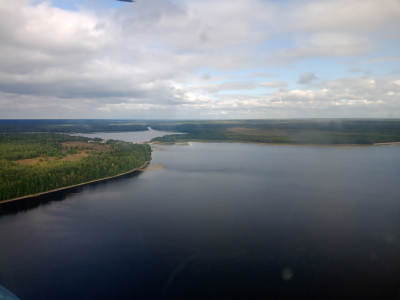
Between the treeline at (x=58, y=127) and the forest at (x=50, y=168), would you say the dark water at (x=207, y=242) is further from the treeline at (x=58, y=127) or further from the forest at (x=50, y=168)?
the treeline at (x=58, y=127)

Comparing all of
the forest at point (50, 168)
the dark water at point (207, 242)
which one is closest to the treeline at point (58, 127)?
the forest at point (50, 168)

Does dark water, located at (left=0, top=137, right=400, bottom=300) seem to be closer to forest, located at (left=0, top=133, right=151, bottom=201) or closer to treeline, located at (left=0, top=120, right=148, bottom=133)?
forest, located at (left=0, top=133, right=151, bottom=201)

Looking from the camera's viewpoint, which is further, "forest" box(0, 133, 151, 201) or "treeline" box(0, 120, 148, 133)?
"treeline" box(0, 120, 148, 133)

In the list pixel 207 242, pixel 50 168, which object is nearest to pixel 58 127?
pixel 50 168

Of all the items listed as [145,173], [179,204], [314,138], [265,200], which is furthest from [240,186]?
[314,138]

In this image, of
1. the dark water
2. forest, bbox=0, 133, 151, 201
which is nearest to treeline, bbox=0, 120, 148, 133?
forest, bbox=0, 133, 151, 201

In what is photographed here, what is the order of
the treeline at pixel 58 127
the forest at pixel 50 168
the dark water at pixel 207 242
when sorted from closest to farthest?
the dark water at pixel 207 242
the forest at pixel 50 168
the treeline at pixel 58 127

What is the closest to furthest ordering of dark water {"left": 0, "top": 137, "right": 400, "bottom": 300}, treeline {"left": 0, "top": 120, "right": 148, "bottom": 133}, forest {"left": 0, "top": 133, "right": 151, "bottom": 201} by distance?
dark water {"left": 0, "top": 137, "right": 400, "bottom": 300}, forest {"left": 0, "top": 133, "right": 151, "bottom": 201}, treeline {"left": 0, "top": 120, "right": 148, "bottom": 133}

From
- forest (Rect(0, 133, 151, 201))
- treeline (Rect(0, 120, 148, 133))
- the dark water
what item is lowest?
the dark water

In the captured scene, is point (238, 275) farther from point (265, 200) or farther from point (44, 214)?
point (44, 214)
